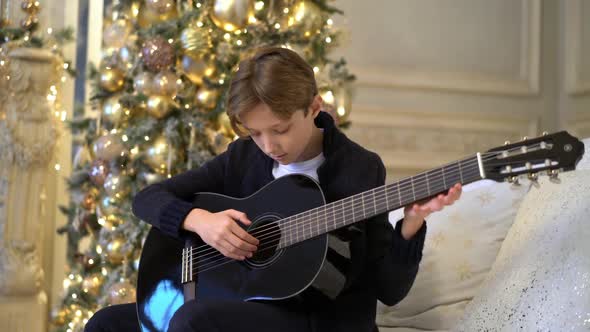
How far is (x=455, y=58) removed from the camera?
Result: 3875 millimetres

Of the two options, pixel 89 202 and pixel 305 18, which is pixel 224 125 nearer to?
pixel 305 18

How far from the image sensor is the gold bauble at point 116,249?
2.66 meters

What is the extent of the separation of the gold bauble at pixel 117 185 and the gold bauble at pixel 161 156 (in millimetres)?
137

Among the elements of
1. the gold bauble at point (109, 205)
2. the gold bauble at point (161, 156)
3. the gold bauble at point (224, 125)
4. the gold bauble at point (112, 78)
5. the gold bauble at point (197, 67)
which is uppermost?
the gold bauble at point (197, 67)

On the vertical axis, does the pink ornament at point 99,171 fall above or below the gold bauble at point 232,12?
below

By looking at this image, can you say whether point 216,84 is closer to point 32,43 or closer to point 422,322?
point 32,43

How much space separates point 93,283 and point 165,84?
0.76 metres

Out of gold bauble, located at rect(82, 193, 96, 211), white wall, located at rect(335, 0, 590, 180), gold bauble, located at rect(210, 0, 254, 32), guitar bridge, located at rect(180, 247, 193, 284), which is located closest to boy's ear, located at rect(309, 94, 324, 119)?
guitar bridge, located at rect(180, 247, 193, 284)

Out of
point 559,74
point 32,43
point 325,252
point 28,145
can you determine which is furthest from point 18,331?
point 559,74

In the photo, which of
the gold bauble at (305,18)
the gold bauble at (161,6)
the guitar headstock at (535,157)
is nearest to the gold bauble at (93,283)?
the gold bauble at (161,6)

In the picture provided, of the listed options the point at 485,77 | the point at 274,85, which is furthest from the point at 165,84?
the point at 485,77

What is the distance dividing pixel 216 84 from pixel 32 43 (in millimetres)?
928

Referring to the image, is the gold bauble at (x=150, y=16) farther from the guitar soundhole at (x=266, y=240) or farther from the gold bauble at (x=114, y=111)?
the guitar soundhole at (x=266, y=240)

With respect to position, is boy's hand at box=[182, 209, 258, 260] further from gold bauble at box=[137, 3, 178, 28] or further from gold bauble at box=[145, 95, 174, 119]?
gold bauble at box=[137, 3, 178, 28]
